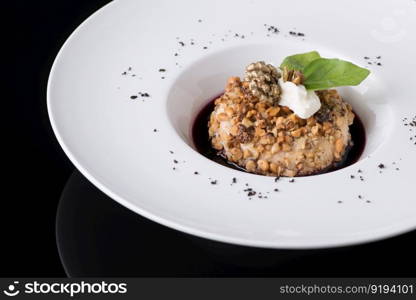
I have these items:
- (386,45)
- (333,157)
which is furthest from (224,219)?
(386,45)

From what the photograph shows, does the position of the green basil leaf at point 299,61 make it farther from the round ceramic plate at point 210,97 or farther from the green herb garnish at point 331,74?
the round ceramic plate at point 210,97

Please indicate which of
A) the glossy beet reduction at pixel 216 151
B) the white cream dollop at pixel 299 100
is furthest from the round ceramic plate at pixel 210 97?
the white cream dollop at pixel 299 100

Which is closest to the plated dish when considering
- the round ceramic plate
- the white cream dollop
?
the white cream dollop

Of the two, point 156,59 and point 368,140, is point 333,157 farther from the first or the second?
point 156,59

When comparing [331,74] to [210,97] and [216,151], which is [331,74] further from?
[210,97]

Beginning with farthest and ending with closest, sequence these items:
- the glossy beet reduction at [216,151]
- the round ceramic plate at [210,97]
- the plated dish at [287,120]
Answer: the glossy beet reduction at [216,151] → the plated dish at [287,120] → the round ceramic plate at [210,97]

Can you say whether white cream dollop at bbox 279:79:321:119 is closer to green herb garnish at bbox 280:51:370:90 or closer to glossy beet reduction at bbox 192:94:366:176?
green herb garnish at bbox 280:51:370:90
